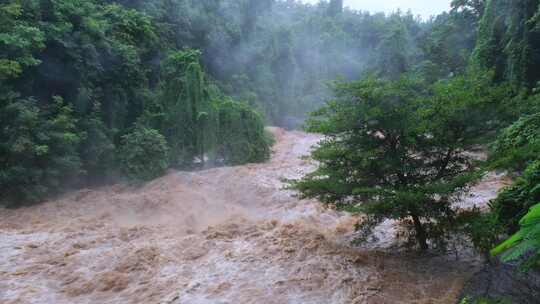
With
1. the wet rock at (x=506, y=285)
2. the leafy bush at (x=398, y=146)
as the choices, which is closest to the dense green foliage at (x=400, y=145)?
the leafy bush at (x=398, y=146)

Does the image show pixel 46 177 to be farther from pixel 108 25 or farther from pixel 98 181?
pixel 108 25

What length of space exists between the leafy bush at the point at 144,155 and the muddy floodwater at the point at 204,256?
1724 millimetres

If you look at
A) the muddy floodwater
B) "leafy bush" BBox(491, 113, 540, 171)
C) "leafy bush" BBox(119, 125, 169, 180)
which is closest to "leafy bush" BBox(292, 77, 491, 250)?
"leafy bush" BBox(491, 113, 540, 171)

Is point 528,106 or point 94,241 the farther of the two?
point 94,241

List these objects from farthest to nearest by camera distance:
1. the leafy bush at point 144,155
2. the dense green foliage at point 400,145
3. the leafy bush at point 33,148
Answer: the leafy bush at point 144,155, the leafy bush at point 33,148, the dense green foliage at point 400,145

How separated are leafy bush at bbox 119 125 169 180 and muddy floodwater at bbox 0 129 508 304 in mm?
→ 1724

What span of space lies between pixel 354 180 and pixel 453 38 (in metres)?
30.4

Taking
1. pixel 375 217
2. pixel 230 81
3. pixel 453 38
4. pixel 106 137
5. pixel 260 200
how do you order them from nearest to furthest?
pixel 375 217
pixel 260 200
pixel 106 137
pixel 453 38
pixel 230 81

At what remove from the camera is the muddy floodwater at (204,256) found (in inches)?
300

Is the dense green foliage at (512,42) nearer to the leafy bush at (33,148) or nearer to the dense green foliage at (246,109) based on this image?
the dense green foliage at (246,109)

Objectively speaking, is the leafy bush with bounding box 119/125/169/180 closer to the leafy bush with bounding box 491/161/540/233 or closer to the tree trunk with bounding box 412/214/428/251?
the tree trunk with bounding box 412/214/428/251

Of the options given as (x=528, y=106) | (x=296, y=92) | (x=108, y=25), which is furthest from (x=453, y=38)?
(x=528, y=106)

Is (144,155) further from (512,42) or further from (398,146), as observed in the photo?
(512,42)

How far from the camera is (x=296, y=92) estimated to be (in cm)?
4359
